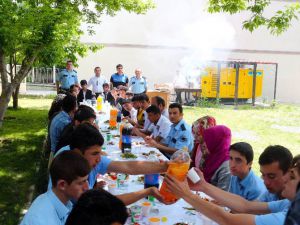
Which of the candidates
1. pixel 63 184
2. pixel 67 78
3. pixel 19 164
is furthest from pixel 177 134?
pixel 67 78

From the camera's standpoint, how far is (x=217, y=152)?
360 centimetres

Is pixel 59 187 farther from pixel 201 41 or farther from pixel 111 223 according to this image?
pixel 201 41

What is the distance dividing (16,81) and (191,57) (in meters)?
13.2

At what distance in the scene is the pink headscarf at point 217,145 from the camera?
11.7 feet

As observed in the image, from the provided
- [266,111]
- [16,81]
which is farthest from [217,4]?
[266,111]

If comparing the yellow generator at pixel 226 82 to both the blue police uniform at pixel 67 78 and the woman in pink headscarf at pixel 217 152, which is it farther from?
the woman in pink headscarf at pixel 217 152

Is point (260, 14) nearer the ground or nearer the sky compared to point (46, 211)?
nearer the sky

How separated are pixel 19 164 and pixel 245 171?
4.69 m

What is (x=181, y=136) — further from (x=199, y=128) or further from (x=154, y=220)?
(x=154, y=220)

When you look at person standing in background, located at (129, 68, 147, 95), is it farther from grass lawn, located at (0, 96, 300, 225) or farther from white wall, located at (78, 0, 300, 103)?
white wall, located at (78, 0, 300, 103)

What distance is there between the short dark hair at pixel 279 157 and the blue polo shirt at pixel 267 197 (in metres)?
0.26

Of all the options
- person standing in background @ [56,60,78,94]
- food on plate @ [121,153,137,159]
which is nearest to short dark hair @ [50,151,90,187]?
food on plate @ [121,153,137,159]

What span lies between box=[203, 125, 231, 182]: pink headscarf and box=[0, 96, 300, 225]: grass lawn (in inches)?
94.9

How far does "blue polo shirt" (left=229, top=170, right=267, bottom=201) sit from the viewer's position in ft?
A: 10.1
